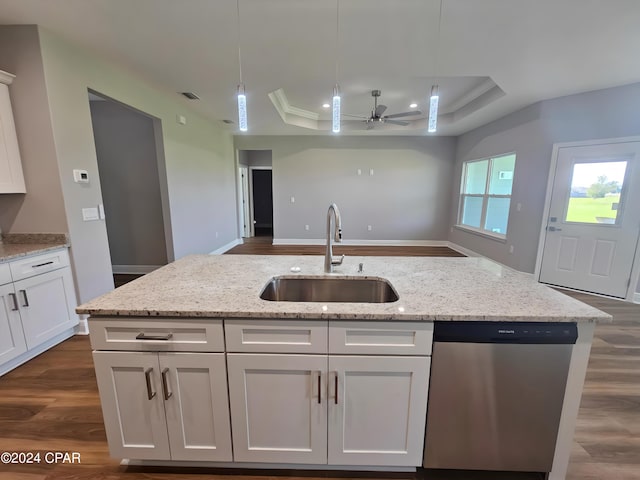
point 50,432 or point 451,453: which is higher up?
point 451,453

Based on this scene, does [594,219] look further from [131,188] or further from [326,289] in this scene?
[131,188]

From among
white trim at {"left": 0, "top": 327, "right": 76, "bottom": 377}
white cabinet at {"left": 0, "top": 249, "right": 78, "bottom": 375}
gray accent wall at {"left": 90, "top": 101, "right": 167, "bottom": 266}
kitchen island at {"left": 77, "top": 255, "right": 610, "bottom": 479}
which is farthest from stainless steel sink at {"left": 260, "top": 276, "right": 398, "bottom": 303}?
gray accent wall at {"left": 90, "top": 101, "right": 167, "bottom": 266}

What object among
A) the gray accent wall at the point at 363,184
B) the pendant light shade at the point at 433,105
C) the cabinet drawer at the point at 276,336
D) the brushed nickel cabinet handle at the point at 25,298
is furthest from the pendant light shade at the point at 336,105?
the gray accent wall at the point at 363,184

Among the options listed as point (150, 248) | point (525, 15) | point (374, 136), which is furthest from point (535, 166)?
point (150, 248)

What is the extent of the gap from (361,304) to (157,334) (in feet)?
2.95

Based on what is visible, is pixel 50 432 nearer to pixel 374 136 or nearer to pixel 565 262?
pixel 565 262

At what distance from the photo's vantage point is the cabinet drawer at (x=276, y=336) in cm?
115

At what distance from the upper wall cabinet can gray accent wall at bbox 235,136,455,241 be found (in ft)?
14.3

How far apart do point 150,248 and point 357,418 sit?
4.27 meters

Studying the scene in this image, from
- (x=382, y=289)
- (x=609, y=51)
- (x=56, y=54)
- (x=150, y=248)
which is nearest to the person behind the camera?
(x=382, y=289)

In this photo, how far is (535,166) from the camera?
3.99 metres

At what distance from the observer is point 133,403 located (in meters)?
1.24

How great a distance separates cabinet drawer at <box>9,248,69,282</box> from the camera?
2016 millimetres

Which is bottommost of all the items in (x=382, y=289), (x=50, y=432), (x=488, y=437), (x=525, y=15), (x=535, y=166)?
(x=50, y=432)
